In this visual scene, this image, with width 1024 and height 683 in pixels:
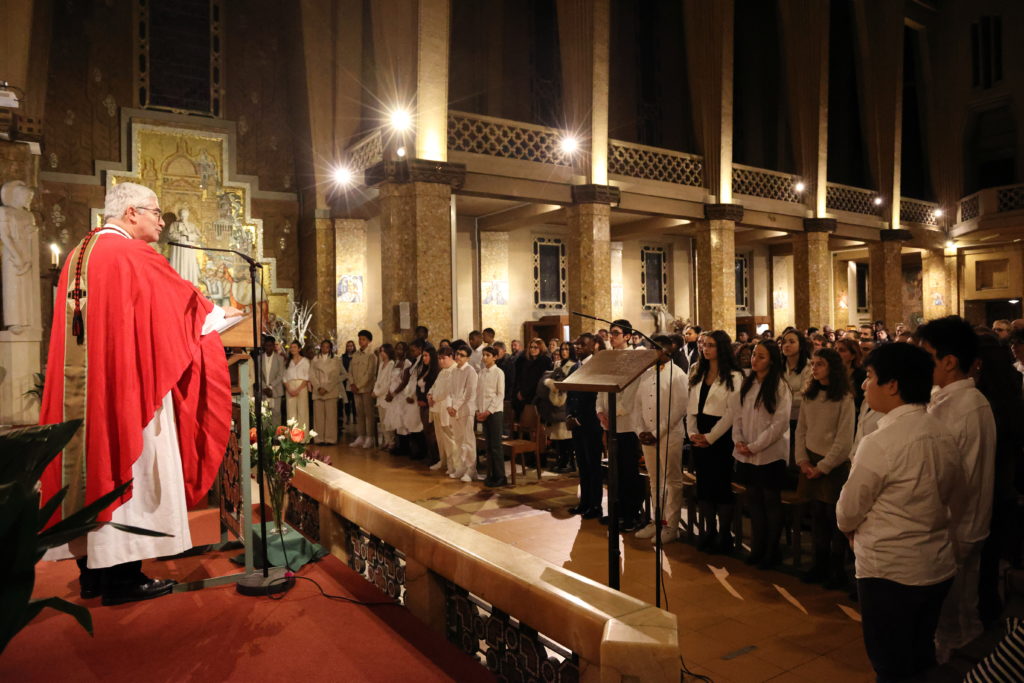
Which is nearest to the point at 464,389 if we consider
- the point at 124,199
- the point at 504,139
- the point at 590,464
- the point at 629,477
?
the point at 590,464

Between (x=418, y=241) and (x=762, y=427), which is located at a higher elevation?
(x=418, y=241)

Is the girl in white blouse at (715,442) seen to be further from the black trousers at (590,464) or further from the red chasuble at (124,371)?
the red chasuble at (124,371)

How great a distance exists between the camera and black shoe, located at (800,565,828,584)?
14.4 feet

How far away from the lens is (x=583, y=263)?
12297 mm

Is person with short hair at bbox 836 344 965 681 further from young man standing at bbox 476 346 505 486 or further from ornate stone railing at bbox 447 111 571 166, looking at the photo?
ornate stone railing at bbox 447 111 571 166

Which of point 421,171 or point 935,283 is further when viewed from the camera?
point 935,283

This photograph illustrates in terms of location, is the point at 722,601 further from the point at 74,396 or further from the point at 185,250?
the point at 185,250

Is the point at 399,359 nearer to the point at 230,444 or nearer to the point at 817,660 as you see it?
the point at 230,444

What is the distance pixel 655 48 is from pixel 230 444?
1727 cm

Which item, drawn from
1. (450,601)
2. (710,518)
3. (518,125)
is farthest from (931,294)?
(450,601)

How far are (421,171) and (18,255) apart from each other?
18.0 feet

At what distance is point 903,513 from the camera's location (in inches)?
94.9

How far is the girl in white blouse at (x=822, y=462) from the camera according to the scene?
4.35 m

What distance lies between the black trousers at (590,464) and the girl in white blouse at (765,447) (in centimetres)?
161
